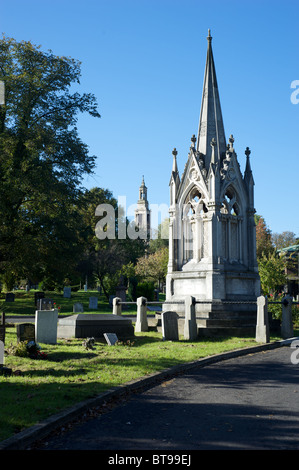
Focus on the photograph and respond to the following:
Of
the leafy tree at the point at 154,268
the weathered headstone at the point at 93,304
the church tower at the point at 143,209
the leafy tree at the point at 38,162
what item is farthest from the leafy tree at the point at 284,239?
the church tower at the point at 143,209

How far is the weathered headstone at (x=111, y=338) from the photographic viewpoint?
12703 mm

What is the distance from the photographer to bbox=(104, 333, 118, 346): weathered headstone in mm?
12703

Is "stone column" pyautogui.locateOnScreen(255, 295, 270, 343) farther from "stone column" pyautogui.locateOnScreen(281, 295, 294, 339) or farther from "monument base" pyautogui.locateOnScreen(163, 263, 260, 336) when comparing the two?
"stone column" pyautogui.locateOnScreen(281, 295, 294, 339)

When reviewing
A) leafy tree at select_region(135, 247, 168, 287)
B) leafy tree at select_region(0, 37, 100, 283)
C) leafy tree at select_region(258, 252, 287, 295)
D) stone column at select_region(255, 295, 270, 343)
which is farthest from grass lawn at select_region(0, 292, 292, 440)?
leafy tree at select_region(135, 247, 168, 287)

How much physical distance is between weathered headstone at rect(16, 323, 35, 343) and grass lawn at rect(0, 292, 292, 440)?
64 cm

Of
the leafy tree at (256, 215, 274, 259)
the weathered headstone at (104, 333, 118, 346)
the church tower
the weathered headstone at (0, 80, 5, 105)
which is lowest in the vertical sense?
the weathered headstone at (104, 333, 118, 346)

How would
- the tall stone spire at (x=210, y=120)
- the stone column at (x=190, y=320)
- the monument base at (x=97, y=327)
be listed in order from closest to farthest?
the stone column at (x=190, y=320) → the monument base at (x=97, y=327) → the tall stone spire at (x=210, y=120)

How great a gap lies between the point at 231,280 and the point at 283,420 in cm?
1032

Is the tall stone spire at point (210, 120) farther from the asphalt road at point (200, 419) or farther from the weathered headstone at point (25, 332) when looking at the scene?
the asphalt road at point (200, 419)

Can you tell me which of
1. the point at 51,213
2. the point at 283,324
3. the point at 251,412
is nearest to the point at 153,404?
the point at 251,412

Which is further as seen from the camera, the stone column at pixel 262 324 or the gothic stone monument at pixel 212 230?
the gothic stone monument at pixel 212 230

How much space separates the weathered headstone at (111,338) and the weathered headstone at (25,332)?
2.13 metres
